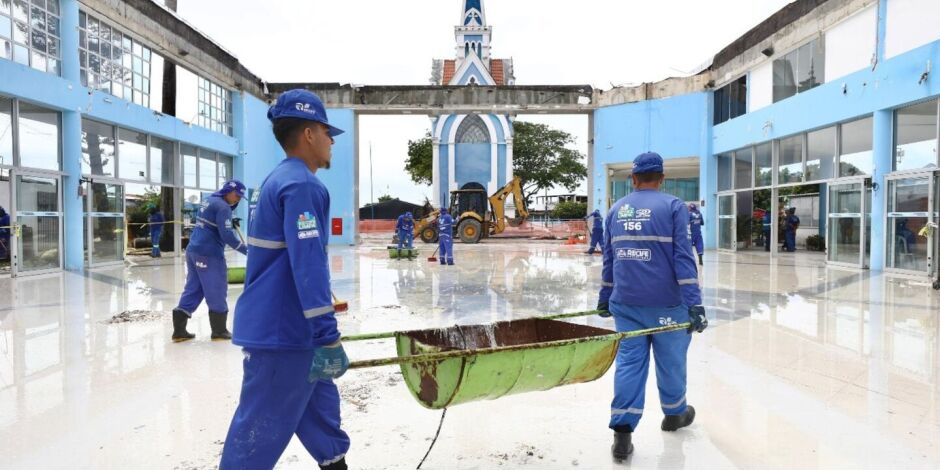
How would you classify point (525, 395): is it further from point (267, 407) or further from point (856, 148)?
point (856, 148)

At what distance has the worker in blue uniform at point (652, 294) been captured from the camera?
121 inches

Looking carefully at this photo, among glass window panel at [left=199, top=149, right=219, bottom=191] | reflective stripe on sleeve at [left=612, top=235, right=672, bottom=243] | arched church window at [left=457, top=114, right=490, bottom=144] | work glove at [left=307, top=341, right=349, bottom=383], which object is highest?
arched church window at [left=457, top=114, right=490, bottom=144]

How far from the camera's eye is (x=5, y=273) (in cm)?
1127

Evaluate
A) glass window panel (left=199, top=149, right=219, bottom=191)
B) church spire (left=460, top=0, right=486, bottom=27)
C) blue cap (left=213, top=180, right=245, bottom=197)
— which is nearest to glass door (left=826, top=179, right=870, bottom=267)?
blue cap (left=213, top=180, right=245, bottom=197)

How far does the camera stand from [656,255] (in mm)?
3186

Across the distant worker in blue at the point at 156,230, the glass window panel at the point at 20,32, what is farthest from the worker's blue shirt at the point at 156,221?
the glass window panel at the point at 20,32

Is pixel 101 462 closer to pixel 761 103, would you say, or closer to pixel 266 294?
pixel 266 294

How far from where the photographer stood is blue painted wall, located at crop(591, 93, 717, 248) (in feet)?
64.4

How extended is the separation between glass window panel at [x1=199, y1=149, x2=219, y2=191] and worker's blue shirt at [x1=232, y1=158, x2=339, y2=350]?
1685cm

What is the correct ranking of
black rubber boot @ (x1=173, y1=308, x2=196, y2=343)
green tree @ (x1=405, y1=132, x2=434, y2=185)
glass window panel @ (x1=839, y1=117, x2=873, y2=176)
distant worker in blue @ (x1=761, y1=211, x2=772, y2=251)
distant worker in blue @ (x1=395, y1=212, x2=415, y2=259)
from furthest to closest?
1. green tree @ (x1=405, y1=132, x2=434, y2=185)
2. distant worker in blue @ (x1=761, y1=211, x2=772, y2=251)
3. distant worker in blue @ (x1=395, y1=212, x2=415, y2=259)
4. glass window panel @ (x1=839, y1=117, x2=873, y2=176)
5. black rubber boot @ (x1=173, y1=308, x2=196, y2=343)

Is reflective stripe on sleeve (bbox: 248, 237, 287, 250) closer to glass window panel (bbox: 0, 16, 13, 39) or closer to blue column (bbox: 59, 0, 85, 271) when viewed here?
glass window panel (bbox: 0, 16, 13, 39)

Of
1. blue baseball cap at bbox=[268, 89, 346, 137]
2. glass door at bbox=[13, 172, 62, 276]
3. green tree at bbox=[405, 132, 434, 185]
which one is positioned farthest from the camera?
green tree at bbox=[405, 132, 434, 185]

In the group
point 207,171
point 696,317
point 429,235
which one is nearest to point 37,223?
point 207,171

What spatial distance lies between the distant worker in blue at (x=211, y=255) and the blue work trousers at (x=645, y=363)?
3.52 meters
